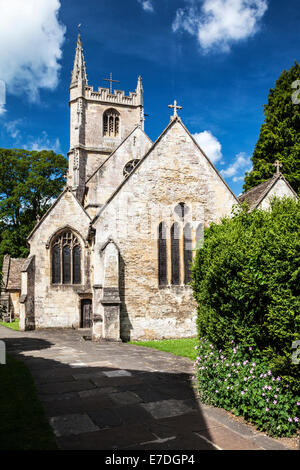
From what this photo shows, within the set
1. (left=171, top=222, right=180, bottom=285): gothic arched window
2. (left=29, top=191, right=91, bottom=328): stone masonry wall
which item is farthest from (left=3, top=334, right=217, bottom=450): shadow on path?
(left=29, top=191, right=91, bottom=328): stone masonry wall

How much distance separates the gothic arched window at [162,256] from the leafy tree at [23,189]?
89.3 ft

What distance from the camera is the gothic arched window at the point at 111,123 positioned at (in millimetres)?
38594

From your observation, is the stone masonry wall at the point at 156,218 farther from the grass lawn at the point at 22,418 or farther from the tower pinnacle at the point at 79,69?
the tower pinnacle at the point at 79,69

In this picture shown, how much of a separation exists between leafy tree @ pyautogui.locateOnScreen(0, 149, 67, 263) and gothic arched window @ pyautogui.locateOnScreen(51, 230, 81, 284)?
1740 cm

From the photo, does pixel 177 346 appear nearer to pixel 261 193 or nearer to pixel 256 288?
pixel 256 288

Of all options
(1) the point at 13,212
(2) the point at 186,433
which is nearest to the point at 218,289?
(2) the point at 186,433

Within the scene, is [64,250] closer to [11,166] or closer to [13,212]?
[13,212]

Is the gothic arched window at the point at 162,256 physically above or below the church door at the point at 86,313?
above

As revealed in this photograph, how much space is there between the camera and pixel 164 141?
18.1 metres

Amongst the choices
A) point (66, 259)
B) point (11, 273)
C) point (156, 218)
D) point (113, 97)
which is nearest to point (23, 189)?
point (11, 273)

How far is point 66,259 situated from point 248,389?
2056 cm

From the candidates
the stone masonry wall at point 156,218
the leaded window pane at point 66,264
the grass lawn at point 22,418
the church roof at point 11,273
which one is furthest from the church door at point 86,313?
the grass lawn at point 22,418

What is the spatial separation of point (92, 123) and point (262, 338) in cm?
3528

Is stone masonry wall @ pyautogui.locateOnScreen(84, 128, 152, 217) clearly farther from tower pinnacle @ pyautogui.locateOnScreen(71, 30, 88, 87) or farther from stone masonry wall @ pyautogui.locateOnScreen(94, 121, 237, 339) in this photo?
tower pinnacle @ pyautogui.locateOnScreen(71, 30, 88, 87)
